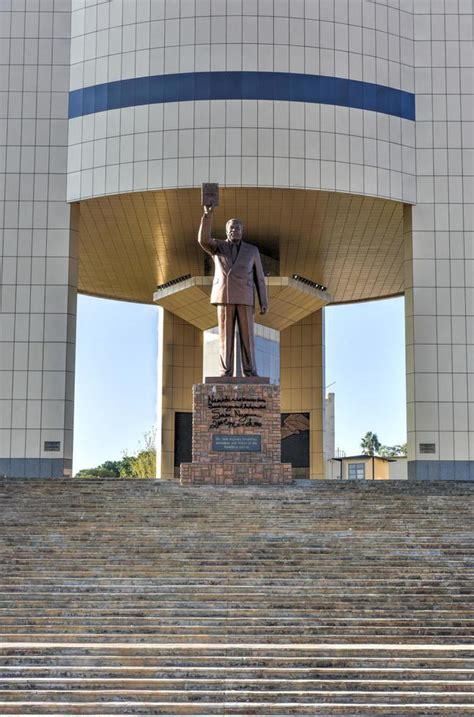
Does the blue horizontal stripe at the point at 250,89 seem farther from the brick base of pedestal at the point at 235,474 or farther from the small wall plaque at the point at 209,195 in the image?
the brick base of pedestal at the point at 235,474

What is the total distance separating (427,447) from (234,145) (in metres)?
9.60

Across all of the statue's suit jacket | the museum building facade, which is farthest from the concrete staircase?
the museum building facade

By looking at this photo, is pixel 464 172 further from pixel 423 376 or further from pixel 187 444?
pixel 187 444

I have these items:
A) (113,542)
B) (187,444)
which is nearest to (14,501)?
(113,542)

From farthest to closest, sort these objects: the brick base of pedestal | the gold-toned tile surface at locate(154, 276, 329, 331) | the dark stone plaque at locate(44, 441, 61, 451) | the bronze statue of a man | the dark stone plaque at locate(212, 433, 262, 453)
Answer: the gold-toned tile surface at locate(154, 276, 329, 331) → the dark stone plaque at locate(44, 441, 61, 451) → the bronze statue of a man → the dark stone plaque at locate(212, 433, 262, 453) → the brick base of pedestal

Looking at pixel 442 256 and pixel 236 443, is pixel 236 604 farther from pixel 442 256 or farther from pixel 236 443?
pixel 442 256

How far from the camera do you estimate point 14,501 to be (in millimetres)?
19797

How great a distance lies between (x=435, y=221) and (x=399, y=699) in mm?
18311

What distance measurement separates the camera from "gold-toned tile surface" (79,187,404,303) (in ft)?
91.9

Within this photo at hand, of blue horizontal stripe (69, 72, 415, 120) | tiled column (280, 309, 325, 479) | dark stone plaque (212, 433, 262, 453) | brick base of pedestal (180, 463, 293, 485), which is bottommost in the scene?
brick base of pedestal (180, 463, 293, 485)

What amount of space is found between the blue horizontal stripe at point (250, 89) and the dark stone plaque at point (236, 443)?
32.6ft

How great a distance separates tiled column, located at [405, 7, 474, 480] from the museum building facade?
4 centimetres

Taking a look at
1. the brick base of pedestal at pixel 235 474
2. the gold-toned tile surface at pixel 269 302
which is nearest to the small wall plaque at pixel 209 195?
the brick base of pedestal at pixel 235 474

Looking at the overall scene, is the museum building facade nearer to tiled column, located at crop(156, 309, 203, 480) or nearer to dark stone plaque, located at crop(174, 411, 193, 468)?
tiled column, located at crop(156, 309, 203, 480)
